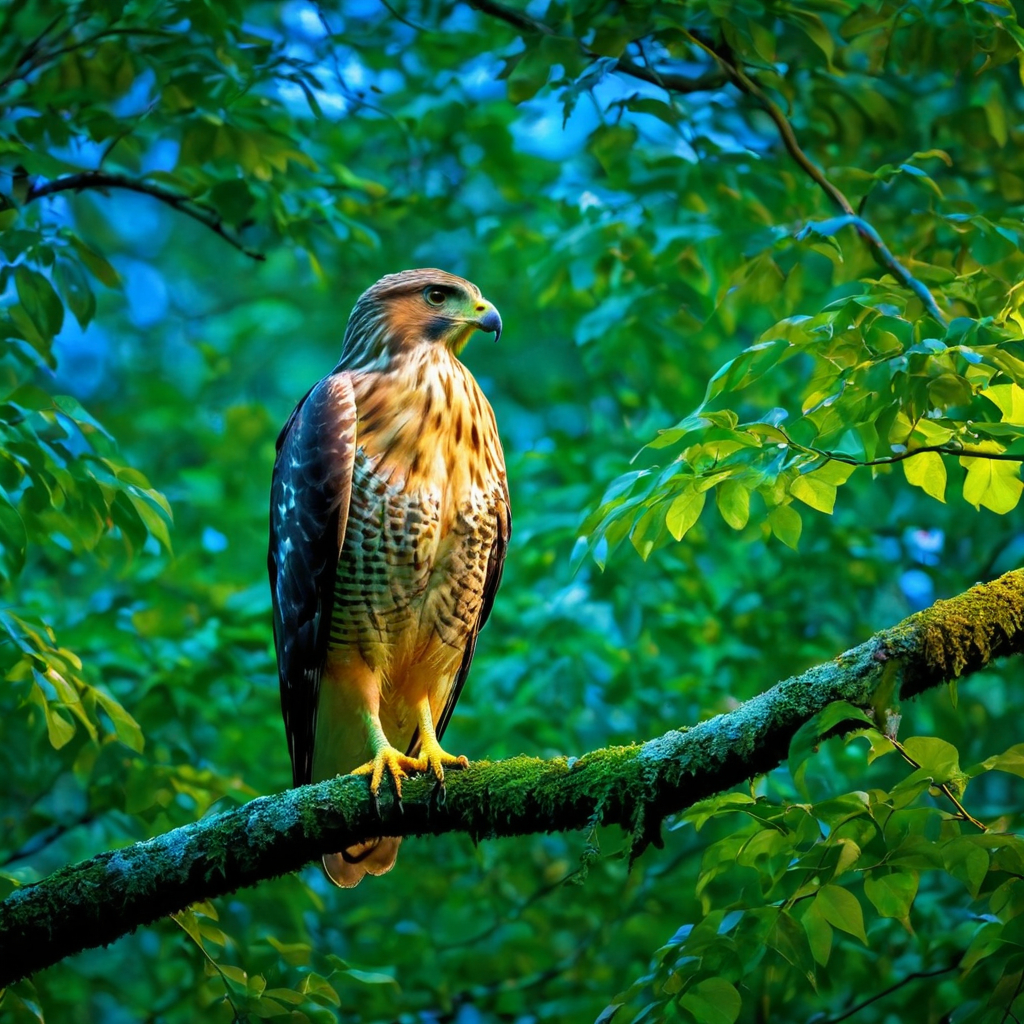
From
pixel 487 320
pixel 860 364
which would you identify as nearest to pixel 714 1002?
pixel 860 364

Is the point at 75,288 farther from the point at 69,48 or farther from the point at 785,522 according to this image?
the point at 785,522

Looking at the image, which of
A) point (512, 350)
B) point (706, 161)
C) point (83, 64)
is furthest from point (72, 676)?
point (512, 350)

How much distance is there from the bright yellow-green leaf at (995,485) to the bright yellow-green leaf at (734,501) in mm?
512

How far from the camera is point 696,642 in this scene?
6.00m

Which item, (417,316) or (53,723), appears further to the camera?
(417,316)

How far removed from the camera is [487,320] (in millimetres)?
4301

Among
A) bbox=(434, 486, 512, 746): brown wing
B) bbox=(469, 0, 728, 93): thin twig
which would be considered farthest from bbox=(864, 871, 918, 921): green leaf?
bbox=(469, 0, 728, 93): thin twig

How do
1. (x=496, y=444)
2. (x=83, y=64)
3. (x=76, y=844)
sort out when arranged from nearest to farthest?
1. (x=496, y=444)
2. (x=83, y=64)
3. (x=76, y=844)

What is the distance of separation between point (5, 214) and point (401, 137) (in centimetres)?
261

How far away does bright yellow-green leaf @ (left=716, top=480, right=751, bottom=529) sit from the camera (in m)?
Answer: 2.75

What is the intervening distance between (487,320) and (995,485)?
2.08 meters

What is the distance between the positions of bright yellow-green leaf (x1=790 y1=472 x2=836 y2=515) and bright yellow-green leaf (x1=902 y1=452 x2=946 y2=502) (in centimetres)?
21

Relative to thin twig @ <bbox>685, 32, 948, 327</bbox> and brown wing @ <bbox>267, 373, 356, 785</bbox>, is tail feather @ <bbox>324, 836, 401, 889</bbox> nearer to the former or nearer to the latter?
brown wing @ <bbox>267, 373, 356, 785</bbox>

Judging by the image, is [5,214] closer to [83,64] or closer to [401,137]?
[83,64]
